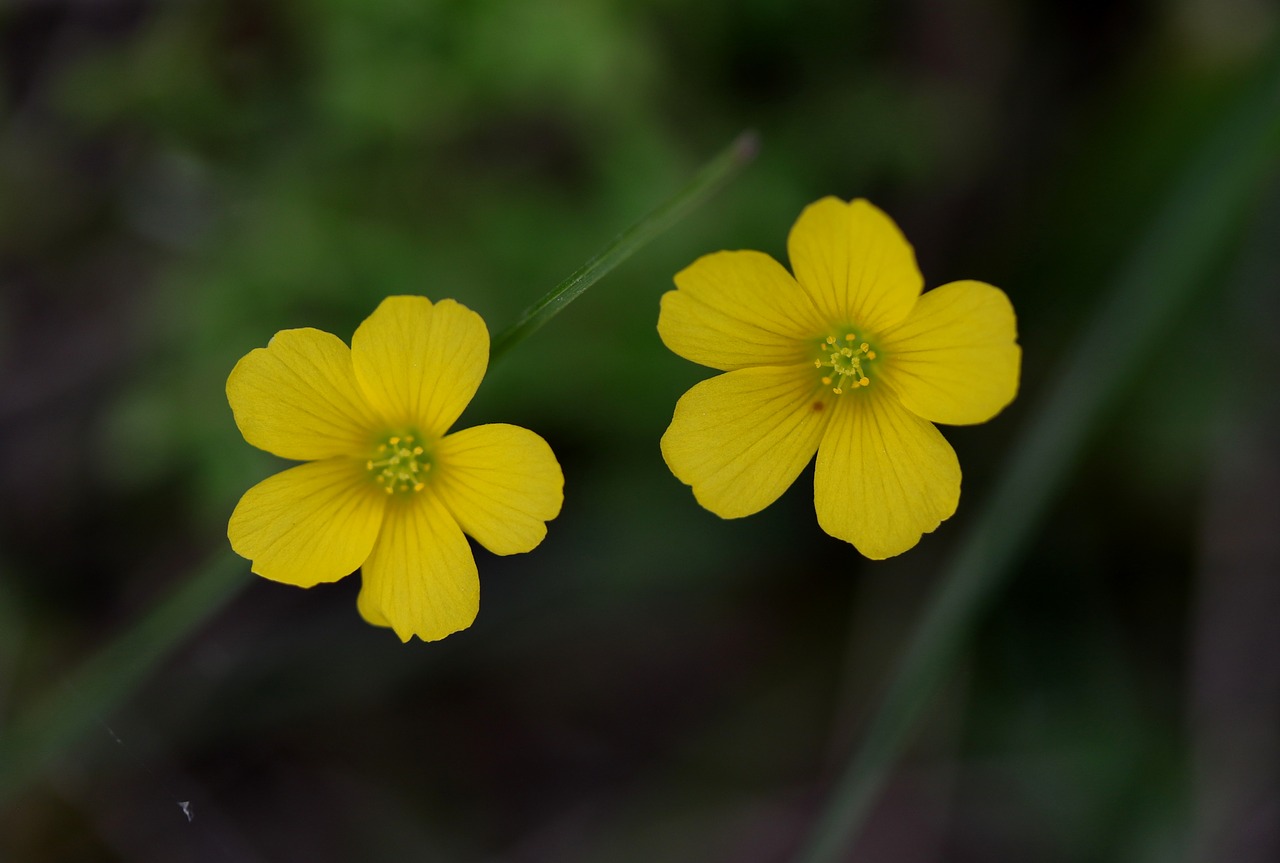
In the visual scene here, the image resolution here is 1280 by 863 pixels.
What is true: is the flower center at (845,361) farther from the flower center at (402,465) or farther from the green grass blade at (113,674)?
the green grass blade at (113,674)

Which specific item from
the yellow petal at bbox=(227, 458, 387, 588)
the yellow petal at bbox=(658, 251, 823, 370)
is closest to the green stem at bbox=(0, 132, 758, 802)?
the yellow petal at bbox=(658, 251, 823, 370)

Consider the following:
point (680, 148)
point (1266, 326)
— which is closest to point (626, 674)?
point (680, 148)

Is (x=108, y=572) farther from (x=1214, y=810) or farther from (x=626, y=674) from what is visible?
(x=1214, y=810)

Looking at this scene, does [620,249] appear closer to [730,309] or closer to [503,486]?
[730,309]

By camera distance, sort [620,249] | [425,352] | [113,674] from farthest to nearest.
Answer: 1. [113,674]
2. [425,352]
3. [620,249]

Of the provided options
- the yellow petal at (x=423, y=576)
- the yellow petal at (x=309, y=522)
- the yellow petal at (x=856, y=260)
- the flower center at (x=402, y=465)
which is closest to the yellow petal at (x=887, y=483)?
the yellow petal at (x=856, y=260)

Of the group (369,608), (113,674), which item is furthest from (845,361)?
(113,674)
